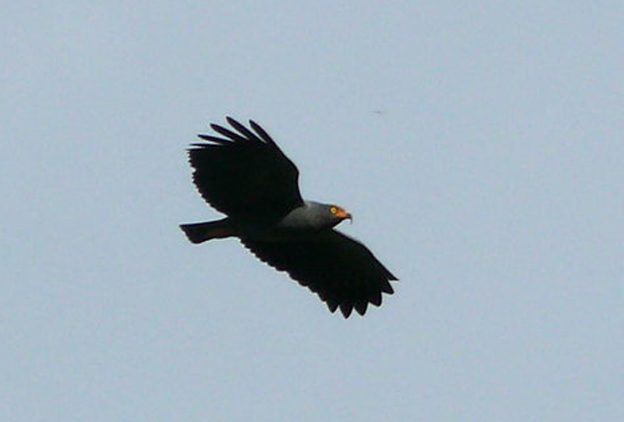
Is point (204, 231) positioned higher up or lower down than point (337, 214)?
lower down

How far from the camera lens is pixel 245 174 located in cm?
2650

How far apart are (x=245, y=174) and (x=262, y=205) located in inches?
24.1

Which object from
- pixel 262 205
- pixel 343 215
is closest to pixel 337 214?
pixel 343 215

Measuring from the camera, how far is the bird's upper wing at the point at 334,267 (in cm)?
2855

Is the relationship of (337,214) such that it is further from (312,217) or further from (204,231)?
(204,231)

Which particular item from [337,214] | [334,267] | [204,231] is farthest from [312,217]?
[334,267]

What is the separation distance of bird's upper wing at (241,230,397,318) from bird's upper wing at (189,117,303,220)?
1.56m

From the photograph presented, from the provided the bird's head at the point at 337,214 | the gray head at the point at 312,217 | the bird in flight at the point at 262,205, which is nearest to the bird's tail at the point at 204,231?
the bird in flight at the point at 262,205

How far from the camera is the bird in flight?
26.2m

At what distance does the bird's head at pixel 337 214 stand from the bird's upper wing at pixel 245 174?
0.46 m

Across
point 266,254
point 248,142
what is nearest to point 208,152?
point 248,142

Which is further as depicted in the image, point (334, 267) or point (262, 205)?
point (334, 267)

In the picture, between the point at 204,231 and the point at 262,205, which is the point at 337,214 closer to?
the point at 262,205

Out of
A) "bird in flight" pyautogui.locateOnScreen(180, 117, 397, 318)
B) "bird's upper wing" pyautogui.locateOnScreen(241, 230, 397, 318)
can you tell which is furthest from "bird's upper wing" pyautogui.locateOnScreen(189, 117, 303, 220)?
"bird's upper wing" pyautogui.locateOnScreen(241, 230, 397, 318)
